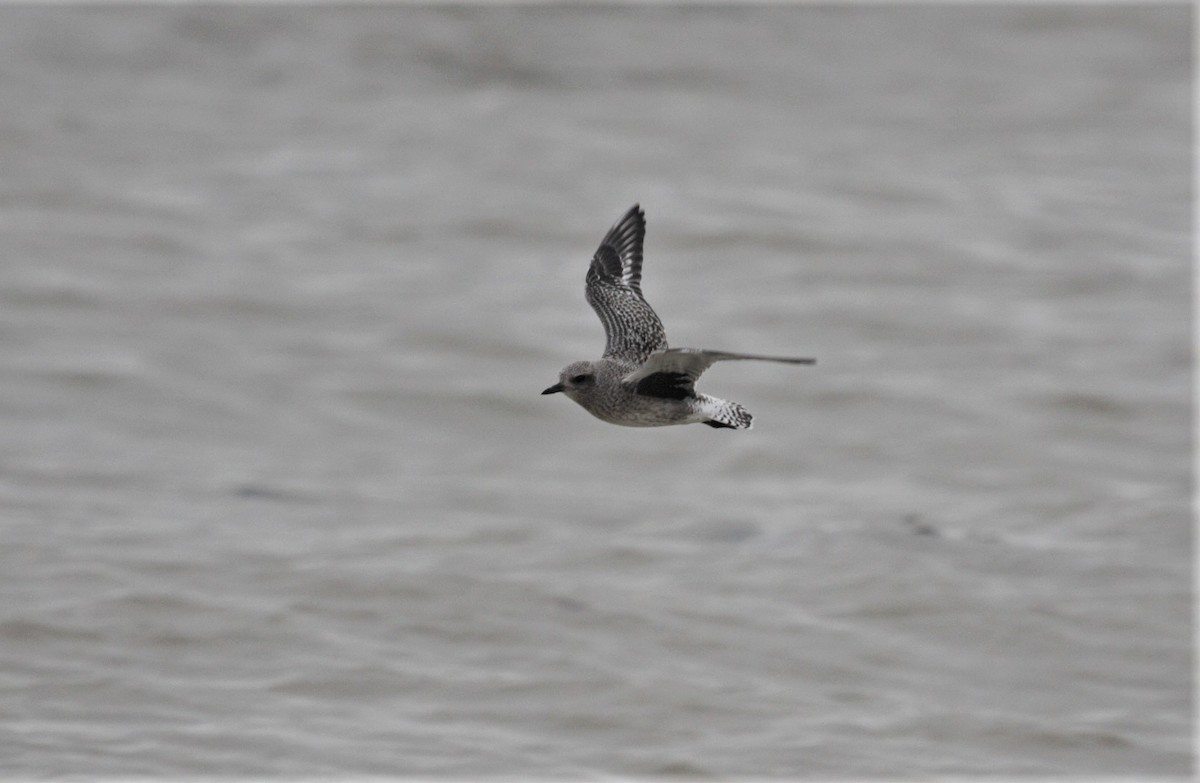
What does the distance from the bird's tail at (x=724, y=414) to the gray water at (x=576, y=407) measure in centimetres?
427

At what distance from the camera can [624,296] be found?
8180 mm

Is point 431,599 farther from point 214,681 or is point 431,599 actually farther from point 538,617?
point 214,681

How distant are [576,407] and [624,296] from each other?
795 centimetres

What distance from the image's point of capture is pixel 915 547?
14062 millimetres

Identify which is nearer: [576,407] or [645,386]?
[645,386]

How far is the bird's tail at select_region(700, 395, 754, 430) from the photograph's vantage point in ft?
22.5

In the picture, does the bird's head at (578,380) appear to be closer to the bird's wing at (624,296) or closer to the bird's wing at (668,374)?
the bird's wing at (668,374)

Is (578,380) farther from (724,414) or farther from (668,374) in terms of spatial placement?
(724,414)

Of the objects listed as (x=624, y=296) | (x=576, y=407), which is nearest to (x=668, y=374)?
(x=624, y=296)

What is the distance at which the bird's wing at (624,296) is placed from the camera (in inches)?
305


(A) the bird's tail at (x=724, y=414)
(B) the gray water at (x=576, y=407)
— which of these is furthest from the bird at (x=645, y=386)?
(B) the gray water at (x=576, y=407)

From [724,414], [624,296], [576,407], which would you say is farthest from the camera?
[576,407]

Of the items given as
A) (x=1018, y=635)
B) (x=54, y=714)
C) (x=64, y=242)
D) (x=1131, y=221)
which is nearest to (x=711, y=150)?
(x=1131, y=221)

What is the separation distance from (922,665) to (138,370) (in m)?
6.94
